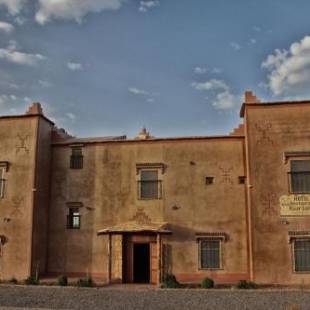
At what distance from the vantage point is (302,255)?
67.6 feet

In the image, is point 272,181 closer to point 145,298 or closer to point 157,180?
point 157,180

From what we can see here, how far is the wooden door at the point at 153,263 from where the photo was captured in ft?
72.1

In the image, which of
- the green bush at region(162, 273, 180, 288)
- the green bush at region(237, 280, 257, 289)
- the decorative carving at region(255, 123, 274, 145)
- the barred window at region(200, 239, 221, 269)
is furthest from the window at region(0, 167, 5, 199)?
the decorative carving at region(255, 123, 274, 145)

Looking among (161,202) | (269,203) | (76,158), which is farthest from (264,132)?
(76,158)

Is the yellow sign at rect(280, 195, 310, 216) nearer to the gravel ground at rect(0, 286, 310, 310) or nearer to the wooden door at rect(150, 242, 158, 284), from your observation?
the gravel ground at rect(0, 286, 310, 310)

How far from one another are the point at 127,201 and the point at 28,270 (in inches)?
232

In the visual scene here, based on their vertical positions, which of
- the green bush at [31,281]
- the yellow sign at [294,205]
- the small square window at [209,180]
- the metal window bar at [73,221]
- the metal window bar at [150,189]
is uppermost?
the small square window at [209,180]

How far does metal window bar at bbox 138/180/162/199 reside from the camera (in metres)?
23.4

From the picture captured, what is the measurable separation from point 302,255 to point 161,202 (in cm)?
718

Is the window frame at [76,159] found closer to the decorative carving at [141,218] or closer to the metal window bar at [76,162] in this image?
the metal window bar at [76,162]

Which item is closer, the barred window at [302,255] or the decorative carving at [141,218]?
the barred window at [302,255]

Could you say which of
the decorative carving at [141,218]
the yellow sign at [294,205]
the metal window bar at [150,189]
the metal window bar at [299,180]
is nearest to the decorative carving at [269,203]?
the yellow sign at [294,205]

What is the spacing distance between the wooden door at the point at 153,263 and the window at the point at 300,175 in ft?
23.6

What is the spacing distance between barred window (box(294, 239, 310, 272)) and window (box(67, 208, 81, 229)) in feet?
35.9
